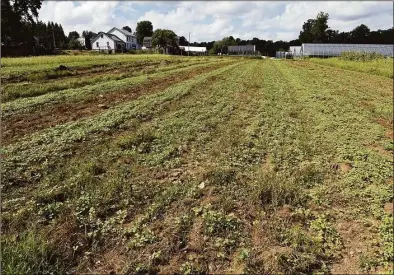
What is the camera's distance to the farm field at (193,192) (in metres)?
3.73

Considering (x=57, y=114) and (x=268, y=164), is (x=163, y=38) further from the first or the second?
(x=268, y=164)

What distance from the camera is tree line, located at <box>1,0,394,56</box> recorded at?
52.2 meters

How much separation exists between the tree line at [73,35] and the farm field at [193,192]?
43217 mm

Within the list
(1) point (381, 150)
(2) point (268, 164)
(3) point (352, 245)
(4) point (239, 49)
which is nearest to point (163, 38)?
(4) point (239, 49)

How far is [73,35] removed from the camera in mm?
126062

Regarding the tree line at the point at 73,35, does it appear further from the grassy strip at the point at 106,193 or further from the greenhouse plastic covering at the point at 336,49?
the grassy strip at the point at 106,193

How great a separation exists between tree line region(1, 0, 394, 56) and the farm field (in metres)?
43.2

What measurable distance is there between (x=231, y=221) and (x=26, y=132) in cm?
576

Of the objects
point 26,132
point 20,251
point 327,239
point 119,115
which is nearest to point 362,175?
point 327,239

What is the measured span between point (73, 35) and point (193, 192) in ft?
447

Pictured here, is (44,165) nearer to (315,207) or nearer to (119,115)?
(119,115)

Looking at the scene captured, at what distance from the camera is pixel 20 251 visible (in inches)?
143

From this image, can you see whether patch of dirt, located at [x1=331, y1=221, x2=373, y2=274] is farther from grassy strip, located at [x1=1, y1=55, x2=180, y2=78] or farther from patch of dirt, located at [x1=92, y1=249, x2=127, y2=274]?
grassy strip, located at [x1=1, y1=55, x2=180, y2=78]

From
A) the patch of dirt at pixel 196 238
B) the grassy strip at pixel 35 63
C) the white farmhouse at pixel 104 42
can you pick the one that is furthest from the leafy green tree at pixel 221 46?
the patch of dirt at pixel 196 238
